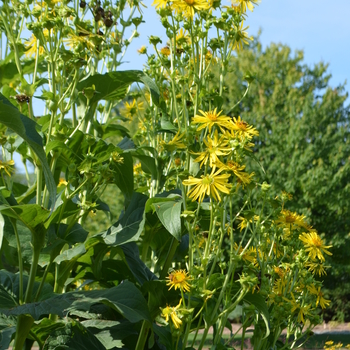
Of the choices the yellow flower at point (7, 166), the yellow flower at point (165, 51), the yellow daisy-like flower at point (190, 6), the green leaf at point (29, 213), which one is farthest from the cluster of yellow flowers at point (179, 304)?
the yellow flower at point (165, 51)

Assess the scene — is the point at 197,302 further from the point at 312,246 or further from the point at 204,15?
the point at 204,15

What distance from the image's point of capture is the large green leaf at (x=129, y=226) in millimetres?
1530

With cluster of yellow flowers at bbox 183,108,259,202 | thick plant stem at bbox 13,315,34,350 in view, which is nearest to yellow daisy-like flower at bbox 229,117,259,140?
cluster of yellow flowers at bbox 183,108,259,202

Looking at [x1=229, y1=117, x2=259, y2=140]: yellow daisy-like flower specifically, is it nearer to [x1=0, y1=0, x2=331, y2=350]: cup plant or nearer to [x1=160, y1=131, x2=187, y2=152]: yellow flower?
[x1=0, y1=0, x2=331, y2=350]: cup plant

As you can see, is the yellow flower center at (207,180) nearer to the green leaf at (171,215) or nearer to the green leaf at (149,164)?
the green leaf at (171,215)

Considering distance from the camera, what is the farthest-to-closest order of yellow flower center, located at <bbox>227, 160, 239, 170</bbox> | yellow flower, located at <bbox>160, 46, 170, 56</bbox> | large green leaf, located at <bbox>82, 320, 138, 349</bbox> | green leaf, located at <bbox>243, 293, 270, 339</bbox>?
yellow flower, located at <bbox>160, 46, 170, 56</bbox> → large green leaf, located at <bbox>82, 320, 138, 349</bbox> → green leaf, located at <bbox>243, 293, 270, 339</bbox> → yellow flower center, located at <bbox>227, 160, 239, 170</bbox>

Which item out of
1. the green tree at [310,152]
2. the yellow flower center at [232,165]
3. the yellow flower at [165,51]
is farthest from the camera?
the green tree at [310,152]

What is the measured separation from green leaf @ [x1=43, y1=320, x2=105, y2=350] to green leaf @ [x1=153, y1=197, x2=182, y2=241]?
48 centimetres

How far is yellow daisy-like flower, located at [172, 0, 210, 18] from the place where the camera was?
1592mm

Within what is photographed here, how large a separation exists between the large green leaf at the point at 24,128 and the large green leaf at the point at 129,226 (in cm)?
26

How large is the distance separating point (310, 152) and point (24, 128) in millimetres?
12725

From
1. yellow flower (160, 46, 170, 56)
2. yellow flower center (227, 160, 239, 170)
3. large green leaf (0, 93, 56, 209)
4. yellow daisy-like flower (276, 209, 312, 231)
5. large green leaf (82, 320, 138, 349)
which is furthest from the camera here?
yellow flower (160, 46, 170, 56)

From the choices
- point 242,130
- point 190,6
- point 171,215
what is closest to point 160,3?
point 190,6

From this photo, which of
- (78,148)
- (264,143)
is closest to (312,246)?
(78,148)
